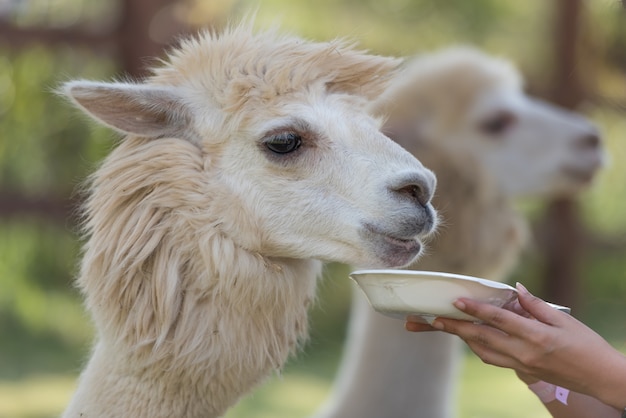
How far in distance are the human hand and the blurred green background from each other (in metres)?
3.23

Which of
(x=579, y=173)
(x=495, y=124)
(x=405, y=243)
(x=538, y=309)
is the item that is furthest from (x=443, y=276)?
(x=579, y=173)

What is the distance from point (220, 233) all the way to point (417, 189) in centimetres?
42

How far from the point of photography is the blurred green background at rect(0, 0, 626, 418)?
5.53 m

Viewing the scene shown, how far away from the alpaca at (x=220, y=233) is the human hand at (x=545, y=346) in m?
0.30

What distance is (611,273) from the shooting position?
7.86 m

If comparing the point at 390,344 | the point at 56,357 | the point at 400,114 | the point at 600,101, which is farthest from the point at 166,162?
the point at 600,101

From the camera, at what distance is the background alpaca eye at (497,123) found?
4.08m

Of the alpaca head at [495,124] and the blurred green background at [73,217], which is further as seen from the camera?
the blurred green background at [73,217]

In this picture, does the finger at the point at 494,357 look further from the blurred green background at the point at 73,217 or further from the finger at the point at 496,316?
the blurred green background at the point at 73,217

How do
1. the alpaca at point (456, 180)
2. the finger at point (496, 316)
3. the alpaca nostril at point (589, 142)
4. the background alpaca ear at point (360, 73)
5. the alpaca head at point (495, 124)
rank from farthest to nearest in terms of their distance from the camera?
the alpaca nostril at point (589, 142), the alpaca head at point (495, 124), the alpaca at point (456, 180), the background alpaca ear at point (360, 73), the finger at point (496, 316)

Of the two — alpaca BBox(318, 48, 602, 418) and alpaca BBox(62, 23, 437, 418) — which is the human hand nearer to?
alpaca BBox(62, 23, 437, 418)

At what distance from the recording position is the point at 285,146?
2.09 m

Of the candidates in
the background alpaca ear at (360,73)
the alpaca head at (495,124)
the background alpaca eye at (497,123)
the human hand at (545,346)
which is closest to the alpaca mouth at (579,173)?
the alpaca head at (495,124)

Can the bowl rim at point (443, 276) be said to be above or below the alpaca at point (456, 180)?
below
